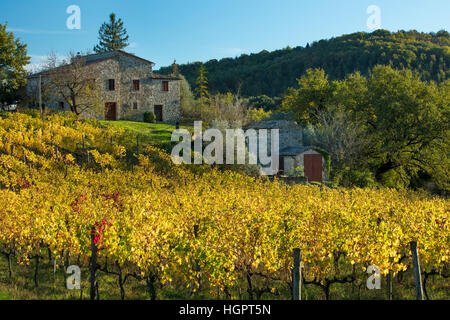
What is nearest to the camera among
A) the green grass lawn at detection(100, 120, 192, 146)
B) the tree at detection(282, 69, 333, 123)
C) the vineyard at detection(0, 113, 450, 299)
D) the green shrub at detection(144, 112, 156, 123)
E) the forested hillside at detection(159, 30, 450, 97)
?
the vineyard at detection(0, 113, 450, 299)

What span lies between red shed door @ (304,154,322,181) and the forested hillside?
3528 cm

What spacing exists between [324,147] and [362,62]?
4305 cm

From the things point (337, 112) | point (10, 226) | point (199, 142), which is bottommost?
point (10, 226)

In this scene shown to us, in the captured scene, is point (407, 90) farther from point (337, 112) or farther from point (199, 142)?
point (199, 142)

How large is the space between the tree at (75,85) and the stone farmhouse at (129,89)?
481 millimetres

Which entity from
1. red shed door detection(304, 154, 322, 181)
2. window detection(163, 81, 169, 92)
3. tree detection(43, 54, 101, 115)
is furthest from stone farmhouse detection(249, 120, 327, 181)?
tree detection(43, 54, 101, 115)

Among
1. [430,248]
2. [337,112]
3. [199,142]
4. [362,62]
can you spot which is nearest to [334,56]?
[362,62]

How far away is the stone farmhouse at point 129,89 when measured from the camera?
106 ft

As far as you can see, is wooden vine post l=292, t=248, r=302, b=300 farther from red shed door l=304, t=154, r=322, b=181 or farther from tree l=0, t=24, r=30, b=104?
tree l=0, t=24, r=30, b=104

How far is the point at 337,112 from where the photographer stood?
2864cm

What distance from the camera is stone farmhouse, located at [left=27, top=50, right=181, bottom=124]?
3228 cm

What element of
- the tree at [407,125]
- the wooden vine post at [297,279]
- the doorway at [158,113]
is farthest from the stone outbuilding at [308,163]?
the wooden vine post at [297,279]
